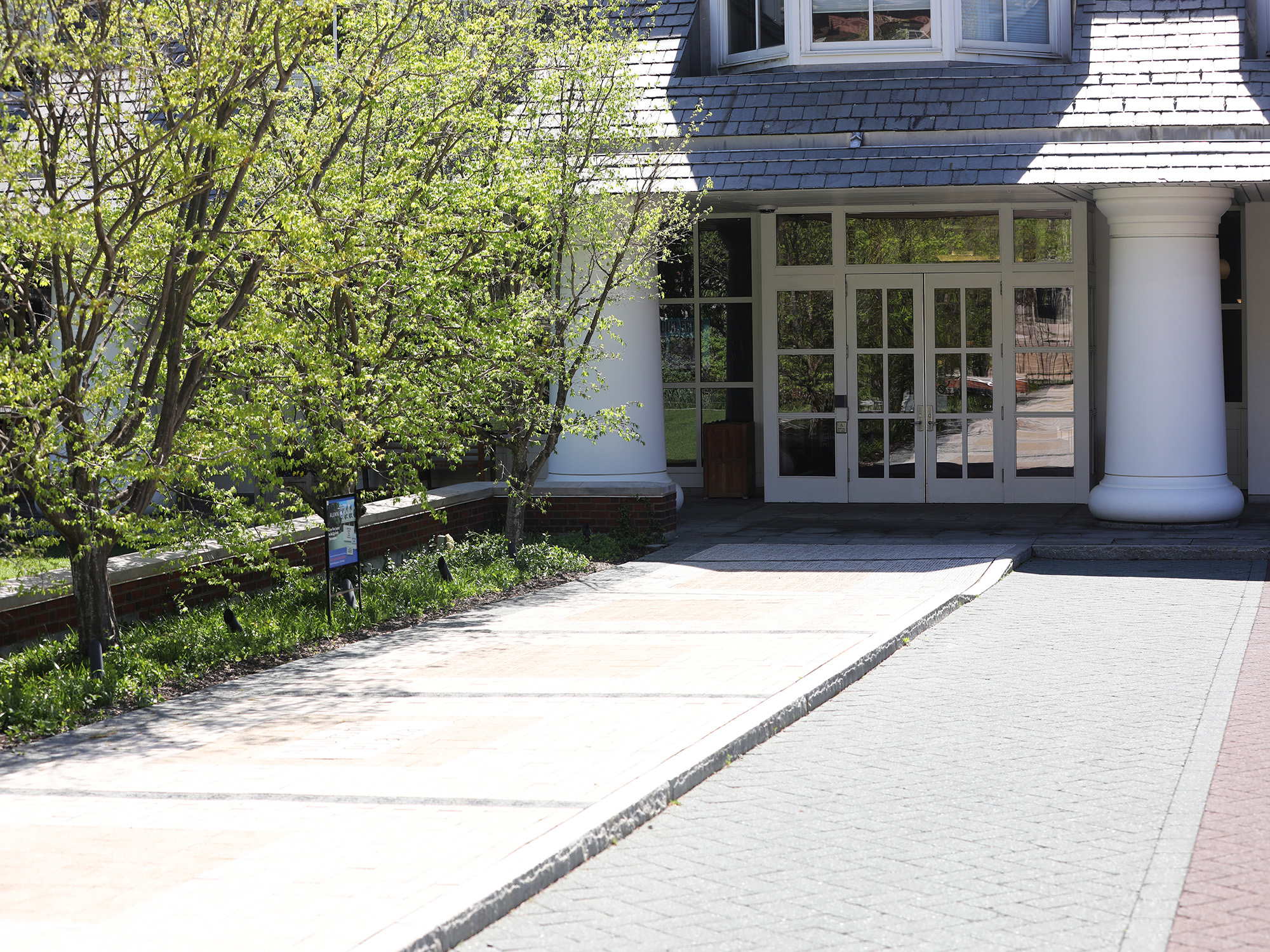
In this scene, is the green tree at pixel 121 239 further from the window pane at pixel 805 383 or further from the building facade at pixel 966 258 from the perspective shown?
the window pane at pixel 805 383

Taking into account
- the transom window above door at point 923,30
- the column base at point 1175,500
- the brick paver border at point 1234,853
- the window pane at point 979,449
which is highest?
the transom window above door at point 923,30

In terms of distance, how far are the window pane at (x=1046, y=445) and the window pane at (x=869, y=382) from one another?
159 cm

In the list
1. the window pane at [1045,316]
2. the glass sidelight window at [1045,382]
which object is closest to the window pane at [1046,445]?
the glass sidelight window at [1045,382]

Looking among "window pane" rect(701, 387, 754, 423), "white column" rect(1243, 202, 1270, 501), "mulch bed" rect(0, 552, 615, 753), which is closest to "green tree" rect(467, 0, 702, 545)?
"mulch bed" rect(0, 552, 615, 753)

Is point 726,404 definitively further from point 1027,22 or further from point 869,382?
point 1027,22

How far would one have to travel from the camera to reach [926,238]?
55.0 ft

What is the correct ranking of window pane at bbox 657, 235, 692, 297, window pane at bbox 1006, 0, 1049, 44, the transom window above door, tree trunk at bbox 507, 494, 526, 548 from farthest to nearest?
1. window pane at bbox 657, 235, 692, 297
2. window pane at bbox 1006, 0, 1049, 44
3. the transom window above door
4. tree trunk at bbox 507, 494, 526, 548

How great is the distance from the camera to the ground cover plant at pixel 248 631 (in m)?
7.46

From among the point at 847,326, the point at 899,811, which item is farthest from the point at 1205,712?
the point at 847,326

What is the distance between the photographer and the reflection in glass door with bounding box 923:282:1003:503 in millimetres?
16641

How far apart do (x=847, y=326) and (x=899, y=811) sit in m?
11.6

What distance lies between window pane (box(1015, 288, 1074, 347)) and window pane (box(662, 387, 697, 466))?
4.17m

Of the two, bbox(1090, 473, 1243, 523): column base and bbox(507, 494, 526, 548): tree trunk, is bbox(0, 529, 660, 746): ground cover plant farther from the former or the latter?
bbox(1090, 473, 1243, 523): column base

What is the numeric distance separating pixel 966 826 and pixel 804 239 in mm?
12243
